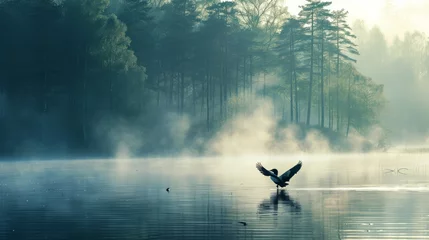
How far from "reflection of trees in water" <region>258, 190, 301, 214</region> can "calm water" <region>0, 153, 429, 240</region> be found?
39mm

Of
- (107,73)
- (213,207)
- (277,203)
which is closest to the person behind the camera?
(213,207)

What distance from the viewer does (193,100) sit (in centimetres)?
12000

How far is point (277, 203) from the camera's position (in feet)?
115

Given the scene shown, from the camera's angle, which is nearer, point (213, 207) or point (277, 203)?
point (213, 207)

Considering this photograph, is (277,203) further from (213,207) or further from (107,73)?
(107,73)

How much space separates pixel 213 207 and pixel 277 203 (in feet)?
9.17

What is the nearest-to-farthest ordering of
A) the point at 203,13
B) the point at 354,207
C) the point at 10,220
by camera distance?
the point at 10,220 → the point at 354,207 → the point at 203,13

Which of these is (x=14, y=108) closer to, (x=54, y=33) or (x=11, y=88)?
(x=11, y=88)

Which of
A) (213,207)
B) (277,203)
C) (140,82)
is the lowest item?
(213,207)

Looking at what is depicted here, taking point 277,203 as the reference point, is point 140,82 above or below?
above

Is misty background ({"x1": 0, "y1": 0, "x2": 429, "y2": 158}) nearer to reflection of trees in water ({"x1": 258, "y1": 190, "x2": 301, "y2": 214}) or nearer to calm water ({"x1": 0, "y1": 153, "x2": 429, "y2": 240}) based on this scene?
calm water ({"x1": 0, "y1": 153, "x2": 429, "y2": 240})

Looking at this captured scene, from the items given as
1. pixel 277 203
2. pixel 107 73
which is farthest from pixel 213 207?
pixel 107 73

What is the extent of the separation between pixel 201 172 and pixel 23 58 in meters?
41.1

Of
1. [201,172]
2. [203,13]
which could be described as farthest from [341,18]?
[201,172]
